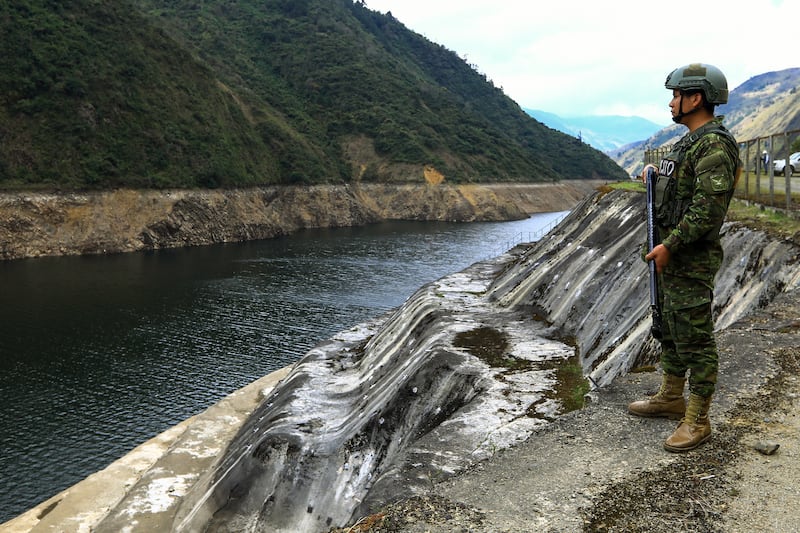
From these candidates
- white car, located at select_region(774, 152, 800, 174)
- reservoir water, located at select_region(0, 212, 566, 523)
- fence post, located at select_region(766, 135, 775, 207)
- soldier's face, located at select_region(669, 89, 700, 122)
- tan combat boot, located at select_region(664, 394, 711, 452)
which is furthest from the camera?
reservoir water, located at select_region(0, 212, 566, 523)

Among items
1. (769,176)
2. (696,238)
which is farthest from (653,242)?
(769,176)

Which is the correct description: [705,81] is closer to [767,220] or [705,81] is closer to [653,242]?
[653,242]

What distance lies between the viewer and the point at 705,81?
653cm

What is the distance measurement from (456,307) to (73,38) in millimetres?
75078

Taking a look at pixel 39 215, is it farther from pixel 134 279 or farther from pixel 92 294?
→ pixel 92 294

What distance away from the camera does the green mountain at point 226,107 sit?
72700 mm

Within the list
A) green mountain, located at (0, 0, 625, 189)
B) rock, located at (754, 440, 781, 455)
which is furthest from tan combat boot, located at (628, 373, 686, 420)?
green mountain, located at (0, 0, 625, 189)

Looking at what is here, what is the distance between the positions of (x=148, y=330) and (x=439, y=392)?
27265 mm

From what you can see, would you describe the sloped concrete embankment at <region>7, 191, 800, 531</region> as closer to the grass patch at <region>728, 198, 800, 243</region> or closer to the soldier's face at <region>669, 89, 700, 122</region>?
the grass patch at <region>728, 198, 800, 243</region>

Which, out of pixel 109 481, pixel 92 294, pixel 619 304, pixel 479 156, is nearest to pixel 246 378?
pixel 109 481

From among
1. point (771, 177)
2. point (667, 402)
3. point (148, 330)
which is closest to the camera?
point (667, 402)

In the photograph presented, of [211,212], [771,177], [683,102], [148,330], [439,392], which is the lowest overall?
[148,330]

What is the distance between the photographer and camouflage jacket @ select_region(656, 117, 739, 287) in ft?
20.6

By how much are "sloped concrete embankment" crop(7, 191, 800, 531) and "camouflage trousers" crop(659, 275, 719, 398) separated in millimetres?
3348
